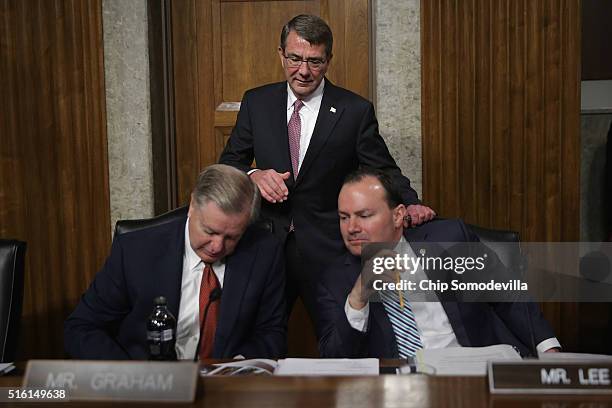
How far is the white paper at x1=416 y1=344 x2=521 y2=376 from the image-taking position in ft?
5.13

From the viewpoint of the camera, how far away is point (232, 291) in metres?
2.05

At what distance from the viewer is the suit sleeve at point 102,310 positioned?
6.56 ft

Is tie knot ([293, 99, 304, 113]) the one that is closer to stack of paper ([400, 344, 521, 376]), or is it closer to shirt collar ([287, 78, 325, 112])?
shirt collar ([287, 78, 325, 112])

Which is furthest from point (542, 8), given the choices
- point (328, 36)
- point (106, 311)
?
point (106, 311)

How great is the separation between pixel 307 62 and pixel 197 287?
37.4 inches

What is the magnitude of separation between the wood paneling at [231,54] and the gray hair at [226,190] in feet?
5.51

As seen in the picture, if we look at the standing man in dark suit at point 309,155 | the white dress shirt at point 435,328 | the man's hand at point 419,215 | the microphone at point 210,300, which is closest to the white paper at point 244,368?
the microphone at point 210,300


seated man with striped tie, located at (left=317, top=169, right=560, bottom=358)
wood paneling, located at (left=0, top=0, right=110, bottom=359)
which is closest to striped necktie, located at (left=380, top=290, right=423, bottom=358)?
seated man with striped tie, located at (left=317, top=169, right=560, bottom=358)

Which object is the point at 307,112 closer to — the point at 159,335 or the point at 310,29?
the point at 310,29

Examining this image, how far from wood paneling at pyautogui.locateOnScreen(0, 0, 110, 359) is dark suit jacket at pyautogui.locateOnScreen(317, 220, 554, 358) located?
1.82 meters

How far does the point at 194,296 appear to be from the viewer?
2.07 meters

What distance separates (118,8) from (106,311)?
1920 mm

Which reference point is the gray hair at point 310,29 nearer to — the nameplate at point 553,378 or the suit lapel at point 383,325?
the suit lapel at point 383,325

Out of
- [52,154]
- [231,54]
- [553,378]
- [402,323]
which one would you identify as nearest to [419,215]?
[402,323]
